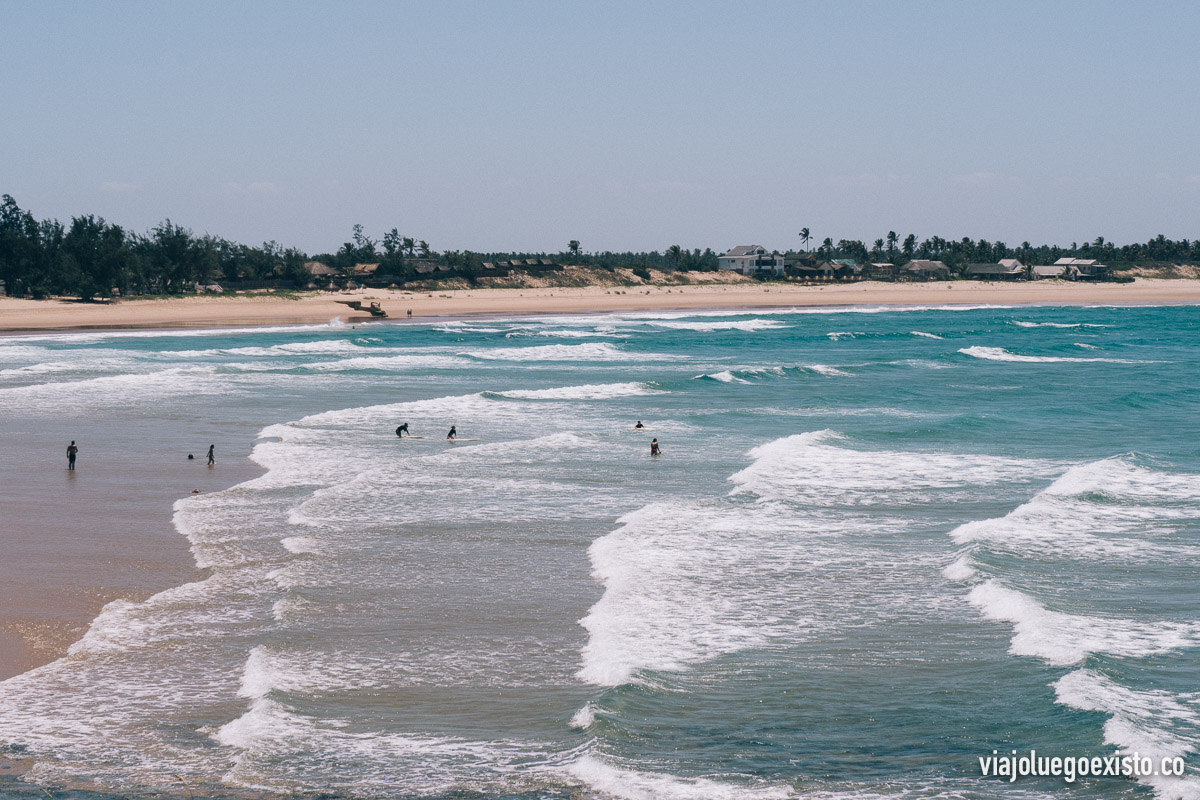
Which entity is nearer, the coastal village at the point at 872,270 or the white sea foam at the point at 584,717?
the white sea foam at the point at 584,717

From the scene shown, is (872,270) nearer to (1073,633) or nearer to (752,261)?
(752,261)

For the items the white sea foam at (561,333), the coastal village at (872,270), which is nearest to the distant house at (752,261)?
the coastal village at (872,270)

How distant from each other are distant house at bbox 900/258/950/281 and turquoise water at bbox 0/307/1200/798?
130 meters

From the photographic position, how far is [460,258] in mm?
136000

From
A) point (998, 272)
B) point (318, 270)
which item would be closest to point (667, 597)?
point (318, 270)

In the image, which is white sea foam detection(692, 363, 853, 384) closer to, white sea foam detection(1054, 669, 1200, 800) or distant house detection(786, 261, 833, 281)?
white sea foam detection(1054, 669, 1200, 800)

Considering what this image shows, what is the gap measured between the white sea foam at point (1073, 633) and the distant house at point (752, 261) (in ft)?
487

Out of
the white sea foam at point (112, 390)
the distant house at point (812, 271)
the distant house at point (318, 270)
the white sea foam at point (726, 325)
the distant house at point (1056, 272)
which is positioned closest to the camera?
the white sea foam at point (112, 390)

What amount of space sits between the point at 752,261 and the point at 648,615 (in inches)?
5989

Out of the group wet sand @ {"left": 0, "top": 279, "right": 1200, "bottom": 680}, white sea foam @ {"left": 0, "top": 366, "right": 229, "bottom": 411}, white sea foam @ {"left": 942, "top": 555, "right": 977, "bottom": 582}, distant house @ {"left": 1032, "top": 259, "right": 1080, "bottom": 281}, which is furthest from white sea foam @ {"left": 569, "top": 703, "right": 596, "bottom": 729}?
distant house @ {"left": 1032, "top": 259, "right": 1080, "bottom": 281}

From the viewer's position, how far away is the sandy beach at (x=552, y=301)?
278 ft

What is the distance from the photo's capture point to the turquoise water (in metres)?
11.0

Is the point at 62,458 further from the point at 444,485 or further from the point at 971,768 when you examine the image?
the point at 971,768

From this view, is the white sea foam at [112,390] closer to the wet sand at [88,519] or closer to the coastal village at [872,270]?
the wet sand at [88,519]
